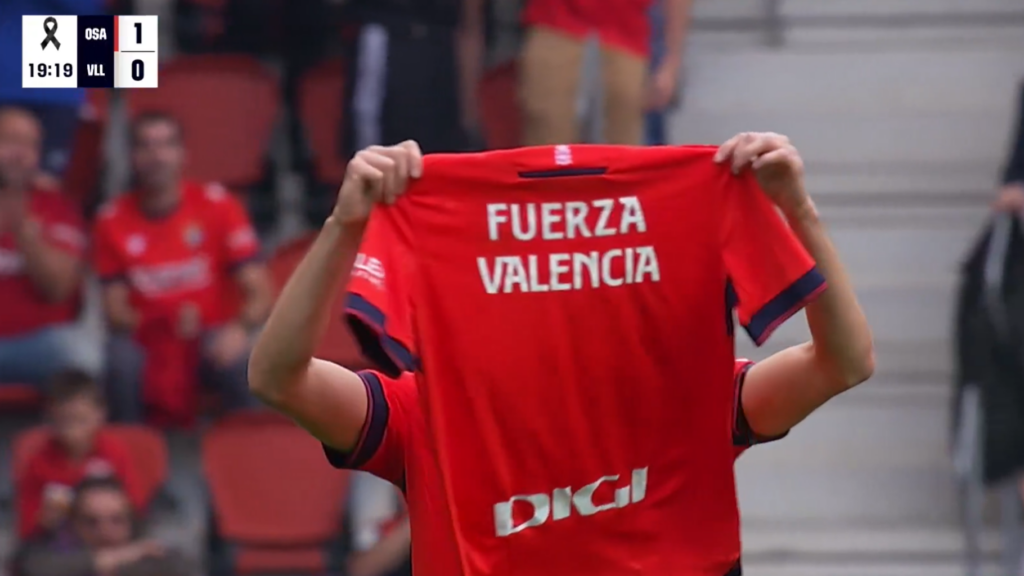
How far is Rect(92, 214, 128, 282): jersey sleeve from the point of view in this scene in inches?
210

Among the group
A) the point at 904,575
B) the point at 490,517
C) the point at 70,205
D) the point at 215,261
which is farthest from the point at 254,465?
the point at 490,517

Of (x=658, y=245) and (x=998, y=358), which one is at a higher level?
(x=658, y=245)

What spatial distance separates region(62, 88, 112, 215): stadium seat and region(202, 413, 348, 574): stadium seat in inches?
39.6

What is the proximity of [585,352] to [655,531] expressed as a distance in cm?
29

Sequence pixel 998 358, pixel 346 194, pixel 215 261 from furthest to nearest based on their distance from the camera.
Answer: pixel 215 261 → pixel 998 358 → pixel 346 194

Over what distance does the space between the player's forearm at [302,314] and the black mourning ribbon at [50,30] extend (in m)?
2.19

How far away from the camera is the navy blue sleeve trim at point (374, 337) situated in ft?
7.50

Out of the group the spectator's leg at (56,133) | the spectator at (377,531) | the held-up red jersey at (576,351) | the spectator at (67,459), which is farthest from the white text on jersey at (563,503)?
the spectator's leg at (56,133)

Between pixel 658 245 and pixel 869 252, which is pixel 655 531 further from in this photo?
pixel 869 252

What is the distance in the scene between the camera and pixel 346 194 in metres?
2.29

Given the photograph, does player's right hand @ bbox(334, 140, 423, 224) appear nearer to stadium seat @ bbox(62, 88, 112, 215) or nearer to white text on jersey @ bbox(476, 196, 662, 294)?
white text on jersey @ bbox(476, 196, 662, 294)

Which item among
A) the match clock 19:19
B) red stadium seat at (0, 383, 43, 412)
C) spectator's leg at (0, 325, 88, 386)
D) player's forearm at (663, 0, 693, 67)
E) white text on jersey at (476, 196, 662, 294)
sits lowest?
red stadium seat at (0, 383, 43, 412)

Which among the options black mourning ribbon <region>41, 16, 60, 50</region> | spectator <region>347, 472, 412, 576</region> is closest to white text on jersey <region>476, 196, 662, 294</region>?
black mourning ribbon <region>41, 16, 60, 50</region>

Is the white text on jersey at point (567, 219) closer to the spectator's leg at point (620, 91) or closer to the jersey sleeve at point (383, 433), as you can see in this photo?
the jersey sleeve at point (383, 433)
